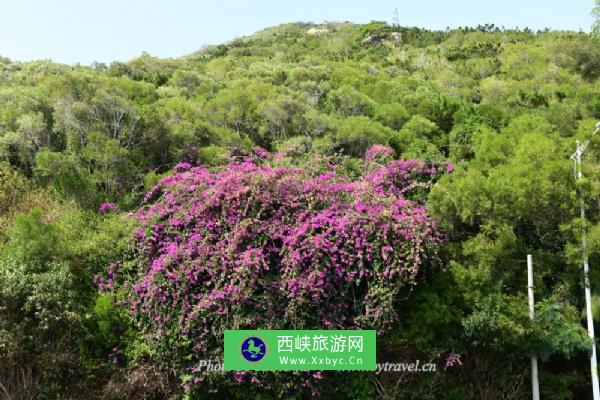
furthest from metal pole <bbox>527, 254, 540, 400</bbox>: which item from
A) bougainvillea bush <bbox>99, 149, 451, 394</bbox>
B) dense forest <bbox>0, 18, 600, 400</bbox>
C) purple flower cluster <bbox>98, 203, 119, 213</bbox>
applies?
purple flower cluster <bbox>98, 203, 119, 213</bbox>

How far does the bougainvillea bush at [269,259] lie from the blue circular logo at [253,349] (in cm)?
20

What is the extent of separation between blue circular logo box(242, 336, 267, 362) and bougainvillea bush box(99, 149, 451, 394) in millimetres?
200

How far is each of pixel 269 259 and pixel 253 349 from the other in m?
1.25

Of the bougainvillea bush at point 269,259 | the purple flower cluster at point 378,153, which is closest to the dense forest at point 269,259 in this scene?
the bougainvillea bush at point 269,259

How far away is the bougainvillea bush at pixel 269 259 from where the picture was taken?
6.43m

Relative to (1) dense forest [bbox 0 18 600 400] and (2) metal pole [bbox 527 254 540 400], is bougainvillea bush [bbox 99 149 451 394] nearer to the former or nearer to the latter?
(1) dense forest [bbox 0 18 600 400]

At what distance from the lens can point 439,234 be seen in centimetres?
724

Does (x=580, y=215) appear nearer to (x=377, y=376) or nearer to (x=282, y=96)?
(x=377, y=376)

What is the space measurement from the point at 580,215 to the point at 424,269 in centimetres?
250

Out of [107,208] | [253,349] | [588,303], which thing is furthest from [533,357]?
[107,208]

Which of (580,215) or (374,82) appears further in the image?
(374,82)

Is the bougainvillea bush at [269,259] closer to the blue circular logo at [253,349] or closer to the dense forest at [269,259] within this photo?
the dense forest at [269,259]

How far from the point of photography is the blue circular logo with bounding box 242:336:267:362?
626 centimetres

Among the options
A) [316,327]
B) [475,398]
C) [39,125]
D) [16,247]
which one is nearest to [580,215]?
[475,398]
